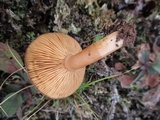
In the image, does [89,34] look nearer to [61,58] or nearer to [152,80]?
[61,58]

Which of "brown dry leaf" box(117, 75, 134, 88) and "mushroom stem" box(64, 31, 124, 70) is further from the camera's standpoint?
"brown dry leaf" box(117, 75, 134, 88)

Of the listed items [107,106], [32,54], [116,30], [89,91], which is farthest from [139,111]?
[32,54]

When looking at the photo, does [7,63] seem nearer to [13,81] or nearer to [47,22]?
[13,81]

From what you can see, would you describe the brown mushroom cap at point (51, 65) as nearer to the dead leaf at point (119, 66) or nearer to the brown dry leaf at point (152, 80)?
the dead leaf at point (119, 66)

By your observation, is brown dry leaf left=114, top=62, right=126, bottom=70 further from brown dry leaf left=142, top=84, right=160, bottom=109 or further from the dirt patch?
the dirt patch

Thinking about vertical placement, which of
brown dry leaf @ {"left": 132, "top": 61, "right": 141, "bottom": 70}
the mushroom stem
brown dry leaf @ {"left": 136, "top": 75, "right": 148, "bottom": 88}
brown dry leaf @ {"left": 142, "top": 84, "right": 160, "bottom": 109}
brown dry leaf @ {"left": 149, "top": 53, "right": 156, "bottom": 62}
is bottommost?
brown dry leaf @ {"left": 142, "top": 84, "right": 160, "bottom": 109}

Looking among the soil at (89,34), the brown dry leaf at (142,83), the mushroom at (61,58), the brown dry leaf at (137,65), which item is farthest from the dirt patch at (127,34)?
the brown dry leaf at (142,83)

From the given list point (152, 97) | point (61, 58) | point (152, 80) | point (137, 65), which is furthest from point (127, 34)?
point (152, 97)

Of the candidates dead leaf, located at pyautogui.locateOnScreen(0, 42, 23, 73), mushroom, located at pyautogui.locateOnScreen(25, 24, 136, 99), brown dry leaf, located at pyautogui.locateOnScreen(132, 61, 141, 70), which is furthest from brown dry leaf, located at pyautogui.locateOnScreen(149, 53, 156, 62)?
dead leaf, located at pyautogui.locateOnScreen(0, 42, 23, 73)
